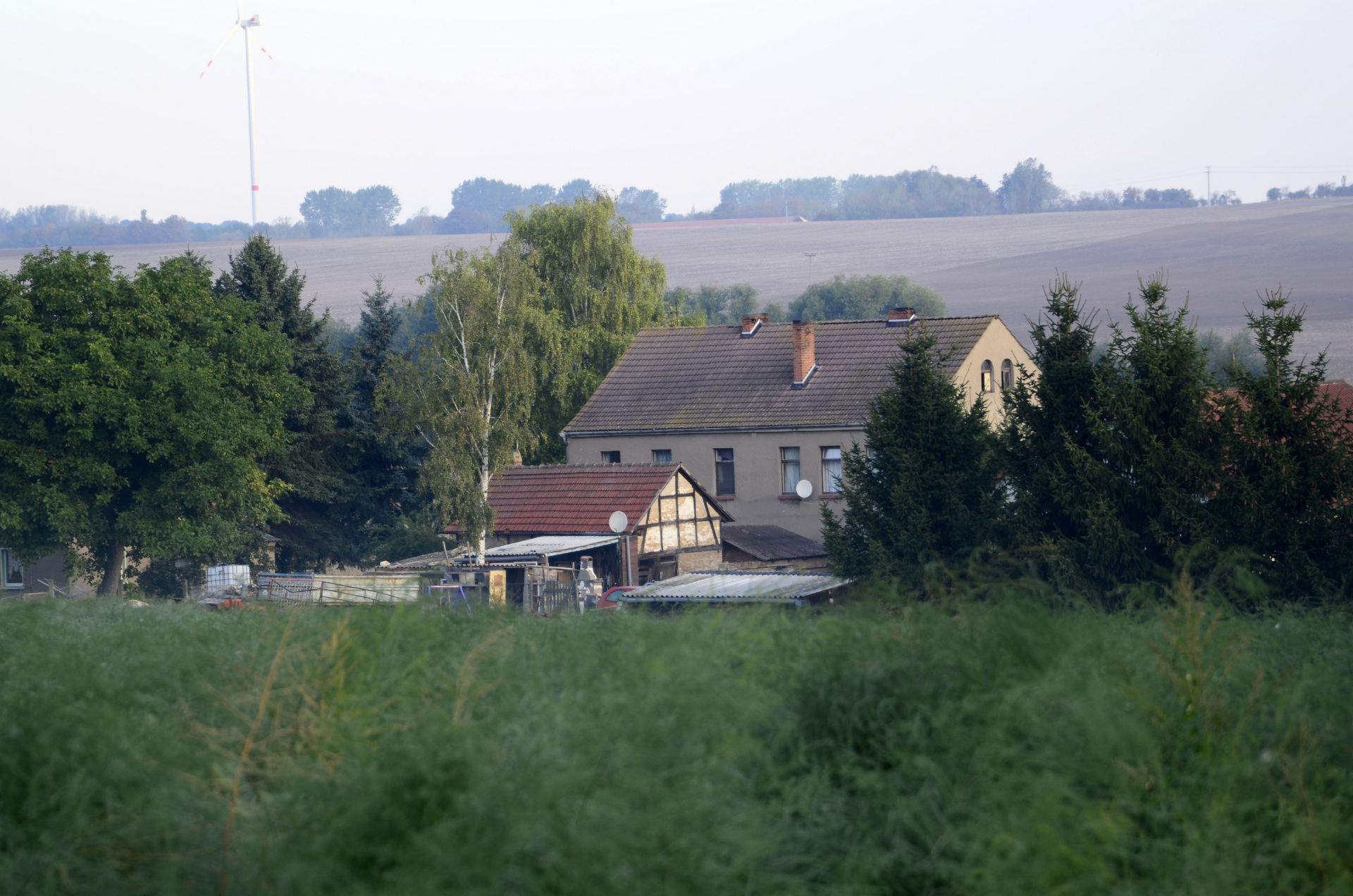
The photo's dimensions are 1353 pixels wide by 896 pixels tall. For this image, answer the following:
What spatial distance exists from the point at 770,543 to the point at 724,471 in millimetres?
4343

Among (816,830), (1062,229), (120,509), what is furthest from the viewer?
(1062,229)

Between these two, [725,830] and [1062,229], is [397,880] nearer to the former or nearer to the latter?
[725,830]

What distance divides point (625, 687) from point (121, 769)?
136 inches

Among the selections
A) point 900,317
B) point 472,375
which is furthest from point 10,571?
point 900,317

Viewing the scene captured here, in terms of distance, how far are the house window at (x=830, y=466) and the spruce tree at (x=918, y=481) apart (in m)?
15.3

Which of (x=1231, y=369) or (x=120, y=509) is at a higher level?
(x=1231, y=369)

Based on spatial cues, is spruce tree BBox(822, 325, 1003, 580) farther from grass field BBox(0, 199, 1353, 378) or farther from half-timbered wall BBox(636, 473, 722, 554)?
grass field BBox(0, 199, 1353, 378)

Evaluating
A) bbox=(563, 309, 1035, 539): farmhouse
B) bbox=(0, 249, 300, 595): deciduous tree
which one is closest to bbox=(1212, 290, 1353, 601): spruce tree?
bbox=(563, 309, 1035, 539): farmhouse

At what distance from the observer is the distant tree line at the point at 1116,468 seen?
74.4 ft

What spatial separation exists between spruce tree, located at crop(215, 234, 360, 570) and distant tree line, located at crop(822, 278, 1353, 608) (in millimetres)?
24059

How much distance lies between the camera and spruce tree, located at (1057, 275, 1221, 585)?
23594 mm

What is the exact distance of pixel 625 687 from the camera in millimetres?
9961

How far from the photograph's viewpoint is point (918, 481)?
26.7m

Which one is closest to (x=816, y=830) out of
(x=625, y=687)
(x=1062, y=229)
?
(x=625, y=687)
